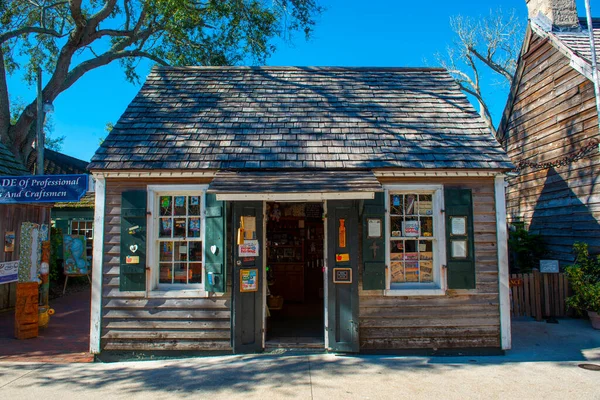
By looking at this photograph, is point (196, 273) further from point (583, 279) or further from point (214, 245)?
point (583, 279)

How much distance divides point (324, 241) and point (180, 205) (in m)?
2.49

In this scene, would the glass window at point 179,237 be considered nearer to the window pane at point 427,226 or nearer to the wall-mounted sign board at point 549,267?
the window pane at point 427,226

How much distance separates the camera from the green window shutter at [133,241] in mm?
6395

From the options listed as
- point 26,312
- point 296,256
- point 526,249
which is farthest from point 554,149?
point 26,312

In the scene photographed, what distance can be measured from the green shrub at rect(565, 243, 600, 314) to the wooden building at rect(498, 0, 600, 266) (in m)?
0.55

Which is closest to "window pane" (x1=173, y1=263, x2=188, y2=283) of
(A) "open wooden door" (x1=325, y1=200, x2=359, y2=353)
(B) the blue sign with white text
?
(B) the blue sign with white text

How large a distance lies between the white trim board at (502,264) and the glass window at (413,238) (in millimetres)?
984

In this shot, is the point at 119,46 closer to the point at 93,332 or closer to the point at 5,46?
the point at 5,46

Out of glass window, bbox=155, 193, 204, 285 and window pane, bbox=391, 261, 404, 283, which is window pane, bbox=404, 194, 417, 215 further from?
glass window, bbox=155, 193, 204, 285

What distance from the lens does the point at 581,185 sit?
29.2 ft

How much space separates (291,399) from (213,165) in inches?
144

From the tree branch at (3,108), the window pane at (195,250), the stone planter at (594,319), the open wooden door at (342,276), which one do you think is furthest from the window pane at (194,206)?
the tree branch at (3,108)

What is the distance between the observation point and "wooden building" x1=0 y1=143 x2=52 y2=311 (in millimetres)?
9617

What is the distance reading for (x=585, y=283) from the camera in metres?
7.94
